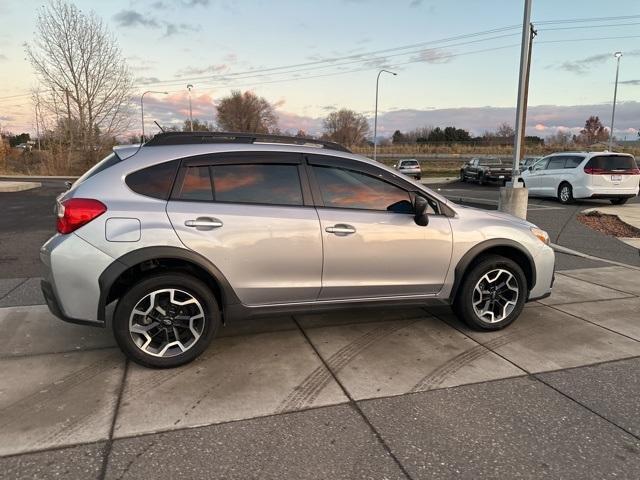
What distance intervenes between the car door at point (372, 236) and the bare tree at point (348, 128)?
98.5 meters

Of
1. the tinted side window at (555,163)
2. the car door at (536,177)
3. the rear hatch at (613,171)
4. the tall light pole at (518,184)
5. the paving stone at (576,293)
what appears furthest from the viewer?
the car door at (536,177)

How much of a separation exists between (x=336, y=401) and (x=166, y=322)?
1412 mm

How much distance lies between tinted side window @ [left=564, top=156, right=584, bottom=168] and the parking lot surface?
42.4 ft

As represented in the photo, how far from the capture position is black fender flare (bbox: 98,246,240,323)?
3.46m

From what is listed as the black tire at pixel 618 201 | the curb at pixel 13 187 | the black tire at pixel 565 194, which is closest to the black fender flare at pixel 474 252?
the black tire at pixel 565 194

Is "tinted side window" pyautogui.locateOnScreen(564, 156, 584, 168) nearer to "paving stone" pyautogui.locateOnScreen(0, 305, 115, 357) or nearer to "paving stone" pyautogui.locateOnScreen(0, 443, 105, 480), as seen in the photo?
"paving stone" pyautogui.locateOnScreen(0, 305, 115, 357)

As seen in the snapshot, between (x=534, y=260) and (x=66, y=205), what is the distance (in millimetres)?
4080

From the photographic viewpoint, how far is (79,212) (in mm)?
3465

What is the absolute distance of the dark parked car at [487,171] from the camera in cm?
2775

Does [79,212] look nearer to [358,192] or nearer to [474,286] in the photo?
[358,192]

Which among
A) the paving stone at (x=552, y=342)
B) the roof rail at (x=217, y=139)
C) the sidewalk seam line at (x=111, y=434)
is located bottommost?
the paving stone at (x=552, y=342)

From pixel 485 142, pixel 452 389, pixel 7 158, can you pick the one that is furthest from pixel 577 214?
pixel 485 142

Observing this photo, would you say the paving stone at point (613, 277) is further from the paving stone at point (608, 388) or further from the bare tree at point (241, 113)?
the bare tree at point (241, 113)

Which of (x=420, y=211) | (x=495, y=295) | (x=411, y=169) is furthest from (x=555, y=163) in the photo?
(x=411, y=169)
